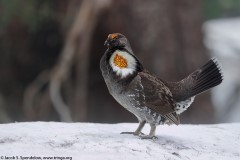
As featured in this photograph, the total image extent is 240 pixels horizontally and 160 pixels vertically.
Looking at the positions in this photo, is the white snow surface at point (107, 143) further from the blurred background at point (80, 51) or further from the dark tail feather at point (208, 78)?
the blurred background at point (80, 51)

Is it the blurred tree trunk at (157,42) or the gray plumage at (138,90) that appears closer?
the gray plumage at (138,90)

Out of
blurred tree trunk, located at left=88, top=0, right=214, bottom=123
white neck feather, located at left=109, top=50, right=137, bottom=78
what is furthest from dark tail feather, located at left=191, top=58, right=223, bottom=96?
blurred tree trunk, located at left=88, top=0, right=214, bottom=123

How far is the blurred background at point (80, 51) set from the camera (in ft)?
30.3

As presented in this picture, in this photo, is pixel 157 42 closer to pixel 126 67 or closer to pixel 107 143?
pixel 126 67

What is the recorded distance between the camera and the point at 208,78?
5.42 m

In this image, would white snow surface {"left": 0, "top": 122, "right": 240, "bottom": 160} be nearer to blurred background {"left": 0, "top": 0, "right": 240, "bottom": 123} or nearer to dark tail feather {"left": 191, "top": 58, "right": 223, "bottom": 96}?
dark tail feather {"left": 191, "top": 58, "right": 223, "bottom": 96}

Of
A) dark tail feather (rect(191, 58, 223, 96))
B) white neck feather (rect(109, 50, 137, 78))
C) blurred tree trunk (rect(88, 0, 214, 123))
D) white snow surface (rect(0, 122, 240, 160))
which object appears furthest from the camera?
blurred tree trunk (rect(88, 0, 214, 123))

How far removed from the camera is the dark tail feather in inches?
211

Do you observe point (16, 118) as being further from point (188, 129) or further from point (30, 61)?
point (188, 129)

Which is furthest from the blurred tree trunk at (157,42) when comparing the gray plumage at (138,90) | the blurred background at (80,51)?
the gray plumage at (138,90)

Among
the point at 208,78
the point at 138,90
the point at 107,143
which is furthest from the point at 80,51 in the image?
the point at 107,143

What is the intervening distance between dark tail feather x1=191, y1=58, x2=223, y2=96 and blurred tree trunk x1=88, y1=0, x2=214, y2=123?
3618mm

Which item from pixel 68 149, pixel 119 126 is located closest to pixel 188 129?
pixel 119 126

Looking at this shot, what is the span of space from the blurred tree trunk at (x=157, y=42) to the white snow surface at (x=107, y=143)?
3983 mm
